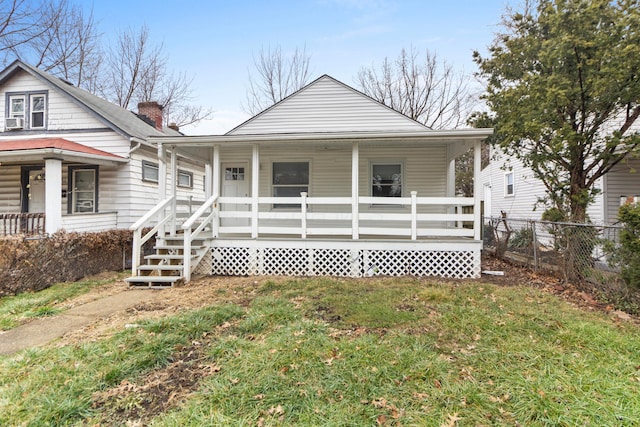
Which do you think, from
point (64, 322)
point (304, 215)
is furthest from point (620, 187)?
point (64, 322)

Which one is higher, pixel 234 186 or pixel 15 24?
pixel 15 24

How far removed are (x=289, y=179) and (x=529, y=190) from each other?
1151 cm

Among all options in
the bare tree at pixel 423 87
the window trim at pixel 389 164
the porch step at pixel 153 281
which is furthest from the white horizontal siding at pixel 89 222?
the bare tree at pixel 423 87

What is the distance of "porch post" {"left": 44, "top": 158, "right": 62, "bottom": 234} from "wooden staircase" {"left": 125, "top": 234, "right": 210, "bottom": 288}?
2.92m

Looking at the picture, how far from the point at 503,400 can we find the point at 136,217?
11077mm

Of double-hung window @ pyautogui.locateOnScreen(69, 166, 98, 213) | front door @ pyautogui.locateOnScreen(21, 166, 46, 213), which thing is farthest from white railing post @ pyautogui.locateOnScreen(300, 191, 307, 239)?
front door @ pyautogui.locateOnScreen(21, 166, 46, 213)

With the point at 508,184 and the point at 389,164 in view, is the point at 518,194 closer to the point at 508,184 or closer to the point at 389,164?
the point at 508,184

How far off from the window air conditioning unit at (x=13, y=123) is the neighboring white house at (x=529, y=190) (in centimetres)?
1579

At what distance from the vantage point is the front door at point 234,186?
9.81m

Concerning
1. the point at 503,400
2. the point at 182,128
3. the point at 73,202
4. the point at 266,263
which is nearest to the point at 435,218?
the point at 266,263

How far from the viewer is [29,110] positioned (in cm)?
1091

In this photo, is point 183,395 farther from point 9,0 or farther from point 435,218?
point 9,0

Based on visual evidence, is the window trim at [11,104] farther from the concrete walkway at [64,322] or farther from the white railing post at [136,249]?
the concrete walkway at [64,322]

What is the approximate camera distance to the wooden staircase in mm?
6555
